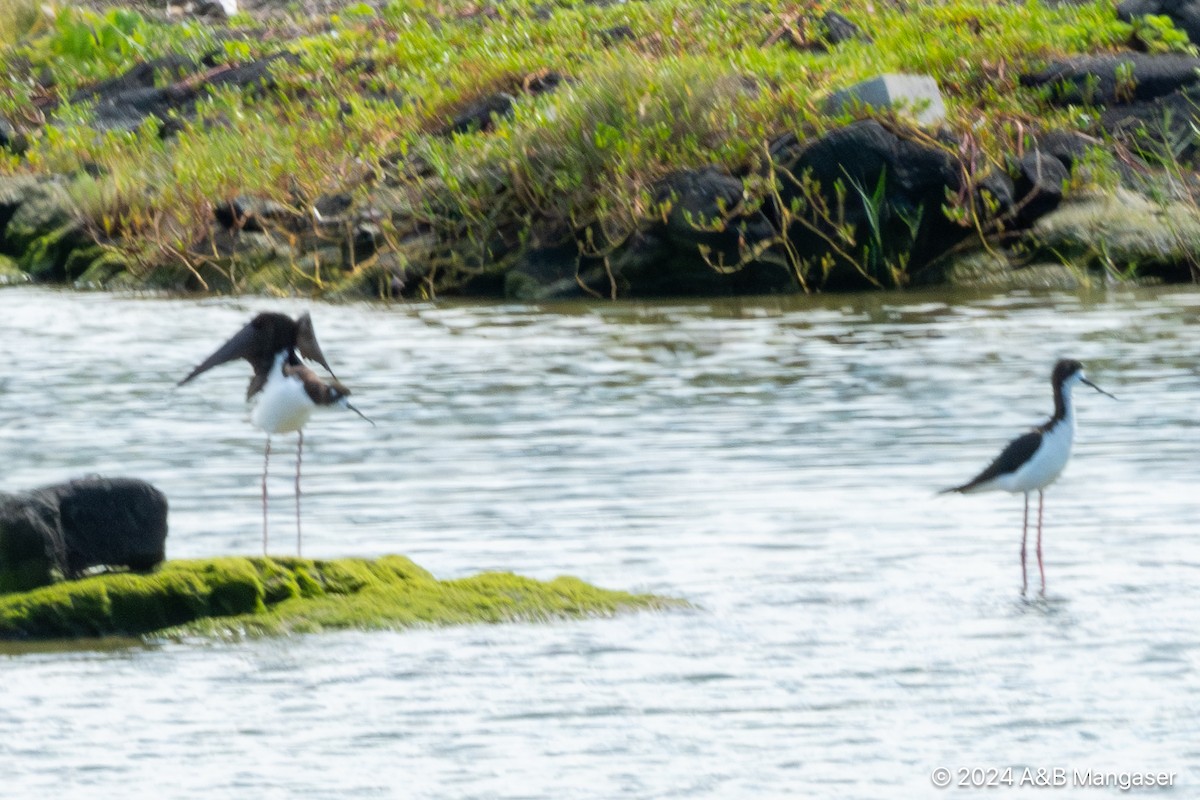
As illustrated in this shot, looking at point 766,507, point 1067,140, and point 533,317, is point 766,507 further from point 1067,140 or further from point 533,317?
point 1067,140

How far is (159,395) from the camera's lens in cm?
1383

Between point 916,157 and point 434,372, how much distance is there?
5660 millimetres

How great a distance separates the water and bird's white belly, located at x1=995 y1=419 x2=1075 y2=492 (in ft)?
1.10

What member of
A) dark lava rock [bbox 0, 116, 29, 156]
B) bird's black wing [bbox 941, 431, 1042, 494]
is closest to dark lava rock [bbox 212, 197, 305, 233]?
dark lava rock [bbox 0, 116, 29, 156]

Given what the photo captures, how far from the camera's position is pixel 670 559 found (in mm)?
8719

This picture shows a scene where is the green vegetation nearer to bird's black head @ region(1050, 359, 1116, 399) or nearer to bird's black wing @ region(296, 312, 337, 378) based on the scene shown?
bird's black wing @ region(296, 312, 337, 378)

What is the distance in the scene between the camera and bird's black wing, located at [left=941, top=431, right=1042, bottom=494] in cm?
860

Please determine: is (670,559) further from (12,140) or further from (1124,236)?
(12,140)

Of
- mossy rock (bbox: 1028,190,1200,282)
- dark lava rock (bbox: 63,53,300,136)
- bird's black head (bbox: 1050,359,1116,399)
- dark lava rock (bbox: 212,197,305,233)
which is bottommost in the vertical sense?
bird's black head (bbox: 1050,359,1116,399)

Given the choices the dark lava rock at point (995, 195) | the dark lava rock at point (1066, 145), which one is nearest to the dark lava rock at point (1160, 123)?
the dark lava rock at point (1066, 145)

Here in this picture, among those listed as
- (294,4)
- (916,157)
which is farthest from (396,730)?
(294,4)

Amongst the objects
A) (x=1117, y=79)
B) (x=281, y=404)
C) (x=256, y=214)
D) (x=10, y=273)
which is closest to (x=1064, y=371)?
(x=281, y=404)

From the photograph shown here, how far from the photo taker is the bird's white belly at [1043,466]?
8.58m

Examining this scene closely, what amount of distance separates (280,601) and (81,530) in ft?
2.50
